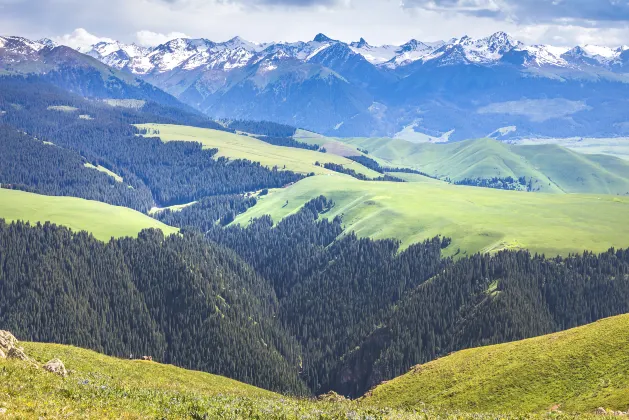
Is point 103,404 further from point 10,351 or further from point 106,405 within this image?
point 10,351

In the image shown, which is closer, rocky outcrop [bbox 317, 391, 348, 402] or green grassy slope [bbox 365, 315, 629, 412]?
green grassy slope [bbox 365, 315, 629, 412]

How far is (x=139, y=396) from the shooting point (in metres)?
65.5

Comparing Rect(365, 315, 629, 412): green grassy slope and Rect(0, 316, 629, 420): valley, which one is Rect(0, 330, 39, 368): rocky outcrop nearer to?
Rect(0, 316, 629, 420): valley

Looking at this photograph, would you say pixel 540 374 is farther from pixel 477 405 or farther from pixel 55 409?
pixel 55 409

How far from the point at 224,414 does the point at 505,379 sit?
61.3 m

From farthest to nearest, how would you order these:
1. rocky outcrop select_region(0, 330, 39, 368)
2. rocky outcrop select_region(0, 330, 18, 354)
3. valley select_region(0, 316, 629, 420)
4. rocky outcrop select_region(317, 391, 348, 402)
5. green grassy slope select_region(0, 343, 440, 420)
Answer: rocky outcrop select_region(317, 391, 348, 402) < rocky outcrop select_region(0, 330, 18, 354) < rocky outcrop select_region(0, 330, 39, 368) < valley select_region(0, 316, 629, 420) < green grassy slope select_region(0, 343, 440, 420)

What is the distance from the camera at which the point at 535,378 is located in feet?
331

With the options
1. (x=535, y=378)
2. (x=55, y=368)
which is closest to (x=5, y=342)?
(x=55, y=368)

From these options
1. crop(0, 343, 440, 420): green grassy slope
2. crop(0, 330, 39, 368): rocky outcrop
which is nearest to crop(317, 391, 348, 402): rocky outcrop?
crop(0, 343, 440, 420): green grassy slope

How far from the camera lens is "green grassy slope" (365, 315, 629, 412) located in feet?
298

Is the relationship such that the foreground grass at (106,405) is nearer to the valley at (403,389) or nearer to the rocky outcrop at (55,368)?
the valley at (403,389)

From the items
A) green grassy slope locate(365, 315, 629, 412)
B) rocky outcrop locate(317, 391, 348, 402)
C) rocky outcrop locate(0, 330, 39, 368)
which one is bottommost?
rocky outcrop locate(317, 391, 348, 402)

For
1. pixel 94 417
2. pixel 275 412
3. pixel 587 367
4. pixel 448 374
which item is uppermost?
pixel 94 417

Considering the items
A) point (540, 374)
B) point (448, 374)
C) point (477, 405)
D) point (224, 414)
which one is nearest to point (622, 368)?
point (540, 374)
